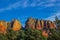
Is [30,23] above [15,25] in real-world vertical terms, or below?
above

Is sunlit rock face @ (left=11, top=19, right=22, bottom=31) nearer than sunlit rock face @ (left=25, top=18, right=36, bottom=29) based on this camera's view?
No

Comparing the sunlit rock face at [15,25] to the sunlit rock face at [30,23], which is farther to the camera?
the sunlit rock face at [15,25]

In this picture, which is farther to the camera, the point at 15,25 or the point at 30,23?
the point at 15,25

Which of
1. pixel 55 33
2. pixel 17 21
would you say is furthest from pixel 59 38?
pixel 17 21

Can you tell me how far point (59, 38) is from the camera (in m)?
54.1

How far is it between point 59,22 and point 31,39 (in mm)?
8423

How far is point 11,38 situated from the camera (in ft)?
220

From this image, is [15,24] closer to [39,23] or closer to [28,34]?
[39,23]

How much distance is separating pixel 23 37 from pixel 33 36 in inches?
154

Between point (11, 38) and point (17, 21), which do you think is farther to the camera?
point (17, 21)

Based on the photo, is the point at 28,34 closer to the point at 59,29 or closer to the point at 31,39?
the point at 31,39

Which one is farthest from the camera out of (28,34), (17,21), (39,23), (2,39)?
(39,23)

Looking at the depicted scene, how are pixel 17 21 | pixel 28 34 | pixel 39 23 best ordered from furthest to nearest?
pixel 39 23 → pixel 17 21 → pixel 28 34

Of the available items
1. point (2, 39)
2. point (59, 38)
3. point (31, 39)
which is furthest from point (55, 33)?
point (2, 39)
